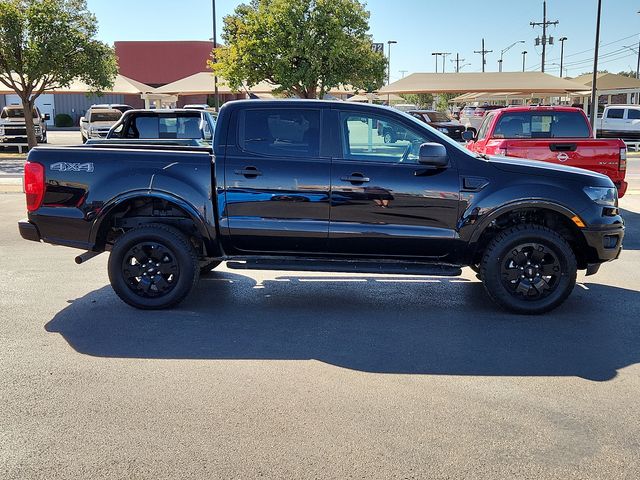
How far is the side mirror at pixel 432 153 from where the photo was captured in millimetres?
5863

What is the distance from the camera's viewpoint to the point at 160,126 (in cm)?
1189

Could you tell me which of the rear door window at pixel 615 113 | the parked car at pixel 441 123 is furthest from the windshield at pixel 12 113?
the rear door window at pixel 615 113

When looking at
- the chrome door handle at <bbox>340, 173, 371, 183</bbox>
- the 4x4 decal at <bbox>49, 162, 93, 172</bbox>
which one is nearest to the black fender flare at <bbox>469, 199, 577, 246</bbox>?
the chrome door handle at <bbox>340, 173, 371, 183</bbox>

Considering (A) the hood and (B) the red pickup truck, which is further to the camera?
(B) the red pickup truck

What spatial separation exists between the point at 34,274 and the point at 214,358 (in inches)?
146

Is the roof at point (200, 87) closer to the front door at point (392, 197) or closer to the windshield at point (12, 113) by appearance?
the windshield at point (12, 113)

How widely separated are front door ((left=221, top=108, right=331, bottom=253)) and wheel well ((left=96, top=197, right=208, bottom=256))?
18.0 inches

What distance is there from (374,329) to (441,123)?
22.7m

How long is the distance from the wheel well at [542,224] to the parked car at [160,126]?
21.9 ft

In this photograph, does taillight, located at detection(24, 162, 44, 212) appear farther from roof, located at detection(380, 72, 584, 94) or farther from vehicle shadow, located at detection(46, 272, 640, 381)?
roof, located at detection(380, 72, 584, 94)

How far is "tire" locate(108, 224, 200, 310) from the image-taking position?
6211 mm

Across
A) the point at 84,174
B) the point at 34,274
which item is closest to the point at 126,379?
the point at 84,174

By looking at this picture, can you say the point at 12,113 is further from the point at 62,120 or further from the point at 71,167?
the point at 62,120

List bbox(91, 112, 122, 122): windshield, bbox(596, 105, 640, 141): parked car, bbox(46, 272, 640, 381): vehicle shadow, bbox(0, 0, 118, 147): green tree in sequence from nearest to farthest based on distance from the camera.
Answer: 1. bbox(46, 272, 640, 381): vehicle shadow
2. bbox(0, 0, 118, 147): green tree
3. bbox(91, 112, 122, 122): windshield
4. bbox(596, 105, 640, 141): parked car
